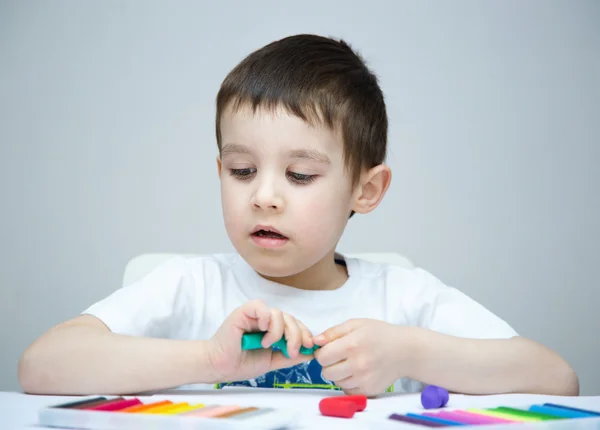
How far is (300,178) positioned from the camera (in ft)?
3.10

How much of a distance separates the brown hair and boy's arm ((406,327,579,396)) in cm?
29

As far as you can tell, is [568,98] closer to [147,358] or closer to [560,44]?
[560,44]

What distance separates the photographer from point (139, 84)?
1848mm

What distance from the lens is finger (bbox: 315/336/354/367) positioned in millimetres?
765

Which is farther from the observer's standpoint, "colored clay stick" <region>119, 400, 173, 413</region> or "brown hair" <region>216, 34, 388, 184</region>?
"brown hair" <region>216, 34, 388, 184</region>

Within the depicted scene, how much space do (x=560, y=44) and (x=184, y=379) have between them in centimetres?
148

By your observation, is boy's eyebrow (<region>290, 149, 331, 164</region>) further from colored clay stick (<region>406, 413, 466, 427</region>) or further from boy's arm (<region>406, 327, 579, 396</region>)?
colored clay stick (<region>406, 413, 466, 427</region>)

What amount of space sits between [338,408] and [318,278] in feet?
1.48

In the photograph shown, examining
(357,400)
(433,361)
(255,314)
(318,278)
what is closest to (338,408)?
(357,400)

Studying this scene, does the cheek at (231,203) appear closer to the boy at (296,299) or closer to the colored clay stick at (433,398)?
the boy at (296,299)

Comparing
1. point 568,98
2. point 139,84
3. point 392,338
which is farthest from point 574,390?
point 139,84

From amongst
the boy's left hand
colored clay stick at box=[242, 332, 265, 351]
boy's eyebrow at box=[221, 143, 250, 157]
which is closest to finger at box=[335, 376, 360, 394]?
the boy's left hand

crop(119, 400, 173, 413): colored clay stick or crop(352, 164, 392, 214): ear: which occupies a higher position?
crop(352, 164, 392, 214): ear

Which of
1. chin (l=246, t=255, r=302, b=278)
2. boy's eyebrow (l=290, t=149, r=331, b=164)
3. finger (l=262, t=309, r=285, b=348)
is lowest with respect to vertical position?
finger (l=262, t=309, r=285, b=348)
